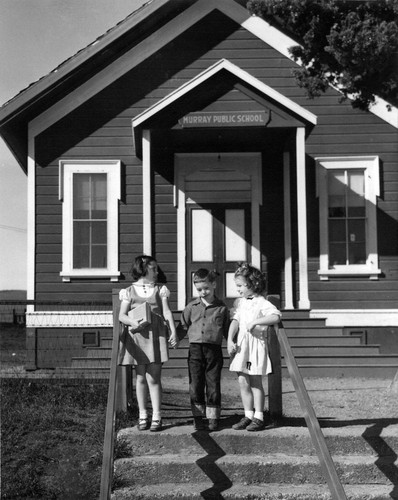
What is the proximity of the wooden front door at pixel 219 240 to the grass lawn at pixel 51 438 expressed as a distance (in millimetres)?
5731

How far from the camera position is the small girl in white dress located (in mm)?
6383

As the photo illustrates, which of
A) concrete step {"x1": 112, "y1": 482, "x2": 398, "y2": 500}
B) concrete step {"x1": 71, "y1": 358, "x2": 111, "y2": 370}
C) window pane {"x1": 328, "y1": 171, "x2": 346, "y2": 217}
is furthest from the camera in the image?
window pane {"x1": 328, "y1": 171, "x2": 346, "y2": 217}

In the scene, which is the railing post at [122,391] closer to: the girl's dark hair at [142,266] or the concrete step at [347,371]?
the girl's dark hair at [142,266]

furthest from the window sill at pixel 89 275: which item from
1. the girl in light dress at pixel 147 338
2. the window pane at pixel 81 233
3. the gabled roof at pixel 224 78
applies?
the girl in light dress at pixel 147 338

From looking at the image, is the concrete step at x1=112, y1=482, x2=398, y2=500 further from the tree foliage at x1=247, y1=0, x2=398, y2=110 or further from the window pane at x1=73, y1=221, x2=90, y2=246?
the window pane at x1=73, y1=221, x2=90, y2=246

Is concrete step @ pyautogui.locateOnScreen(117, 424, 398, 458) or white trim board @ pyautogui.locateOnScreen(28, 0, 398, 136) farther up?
white trim board @ pyautogui.locateOnScreen(28, 0, 398, 136)

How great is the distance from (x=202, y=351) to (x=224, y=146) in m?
7.73

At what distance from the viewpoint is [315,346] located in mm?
11125

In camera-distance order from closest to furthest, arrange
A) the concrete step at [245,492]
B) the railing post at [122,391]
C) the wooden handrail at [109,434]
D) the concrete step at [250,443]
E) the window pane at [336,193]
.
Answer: the wooden handrail at [109,434], the concrete step at [245,492], the concrete step at [250,443], the railing post at [122,391], the window pane at [336,193]

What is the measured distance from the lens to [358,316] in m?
13.1

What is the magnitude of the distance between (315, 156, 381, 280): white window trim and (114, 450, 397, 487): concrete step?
7.44 m

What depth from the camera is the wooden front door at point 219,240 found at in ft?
44.9

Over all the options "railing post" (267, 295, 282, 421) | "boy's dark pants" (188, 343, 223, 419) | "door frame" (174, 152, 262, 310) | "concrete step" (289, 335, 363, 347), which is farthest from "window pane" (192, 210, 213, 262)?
"boy's dark pants" (188, 343, 223, 419)

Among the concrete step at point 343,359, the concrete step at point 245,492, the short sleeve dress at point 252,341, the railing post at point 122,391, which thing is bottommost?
the concrete step at point 245,492
